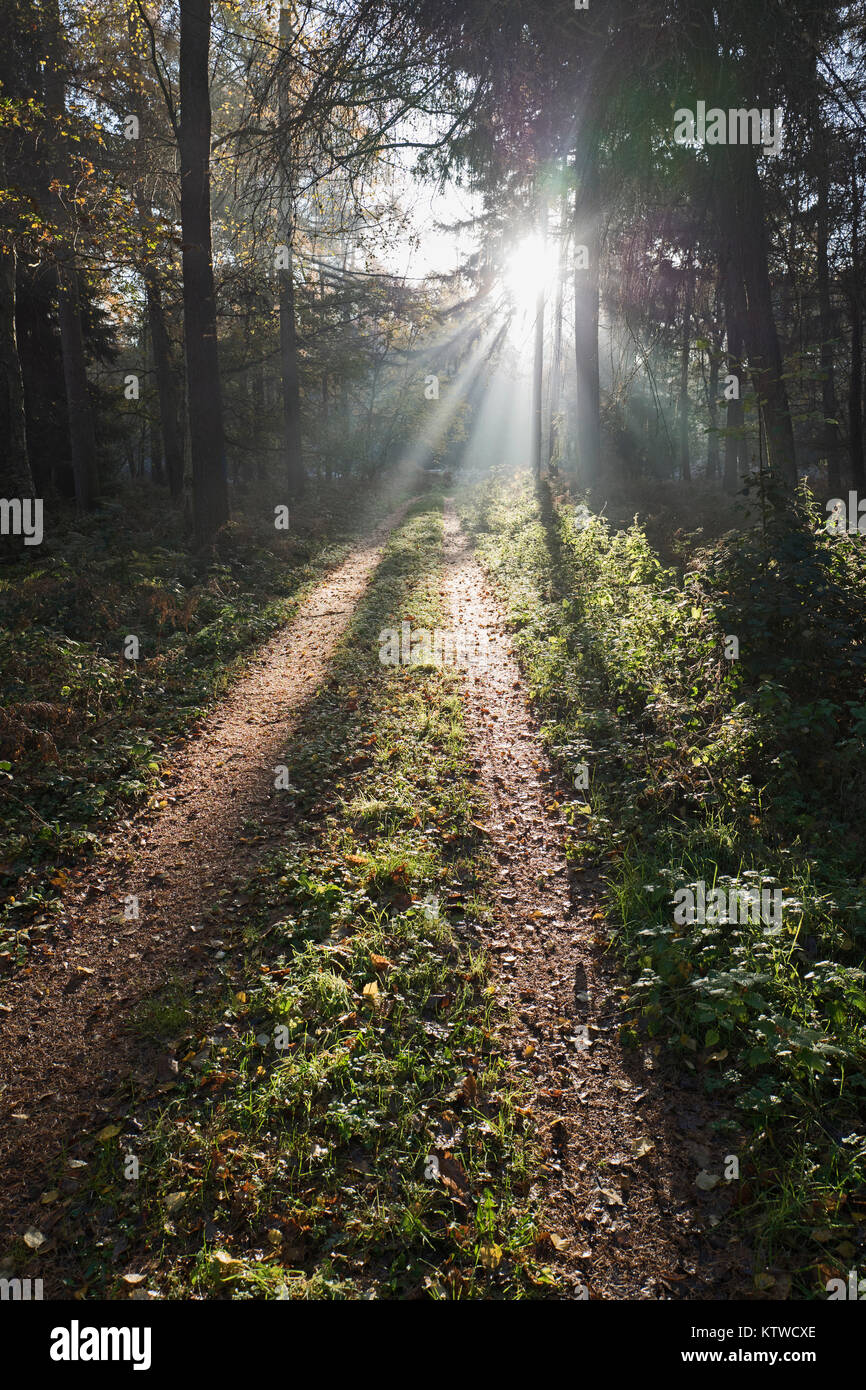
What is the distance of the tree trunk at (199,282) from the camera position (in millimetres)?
Result: 11828

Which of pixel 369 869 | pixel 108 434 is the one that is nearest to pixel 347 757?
pixel 369 869

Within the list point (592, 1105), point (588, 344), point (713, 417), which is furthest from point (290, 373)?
point (592, 1105)

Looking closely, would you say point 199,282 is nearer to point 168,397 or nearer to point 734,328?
point 734,328

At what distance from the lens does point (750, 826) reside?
17.4ft

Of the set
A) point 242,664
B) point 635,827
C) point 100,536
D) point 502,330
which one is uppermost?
point 502,330

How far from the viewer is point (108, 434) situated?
2061 cm

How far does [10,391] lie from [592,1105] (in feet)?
45.9

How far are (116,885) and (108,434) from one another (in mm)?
18894

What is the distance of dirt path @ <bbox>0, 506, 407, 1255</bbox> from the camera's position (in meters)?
3.63

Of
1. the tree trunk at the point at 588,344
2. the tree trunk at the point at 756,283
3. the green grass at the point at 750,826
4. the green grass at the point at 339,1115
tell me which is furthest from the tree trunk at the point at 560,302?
the green grass at the point at 339,1115

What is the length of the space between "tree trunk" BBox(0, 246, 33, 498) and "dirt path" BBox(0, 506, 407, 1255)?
7589mm

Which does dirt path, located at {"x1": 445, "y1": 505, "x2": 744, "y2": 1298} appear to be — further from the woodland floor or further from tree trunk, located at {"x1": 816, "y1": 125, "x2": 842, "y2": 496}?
tree trunk, located at {"x1": 816, "y1": 125, "x2": 842, "y2": 496}

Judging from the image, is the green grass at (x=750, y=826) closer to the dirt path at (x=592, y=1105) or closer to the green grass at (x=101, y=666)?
the dirt path at (x=592, y=1105)
